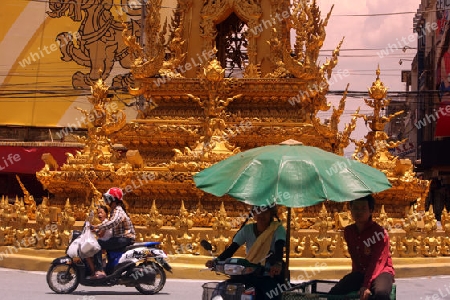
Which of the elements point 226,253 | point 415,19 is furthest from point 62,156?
point 415,19

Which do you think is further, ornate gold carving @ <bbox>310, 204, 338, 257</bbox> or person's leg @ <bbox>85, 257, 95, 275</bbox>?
ornate gold carving @ <bbox>310, 204, 338, 257</bbox>

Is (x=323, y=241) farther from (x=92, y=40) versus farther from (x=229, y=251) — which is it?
(x=92, y=40)

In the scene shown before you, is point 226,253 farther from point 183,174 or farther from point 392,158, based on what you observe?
point 392,158

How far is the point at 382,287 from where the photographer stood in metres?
7.02

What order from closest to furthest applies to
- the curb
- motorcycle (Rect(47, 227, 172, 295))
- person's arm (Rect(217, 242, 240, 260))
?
person's arm (Rect(217, 242, 240, 260)), motorcycle (Rect(47, 227, 172, 295)), the curb

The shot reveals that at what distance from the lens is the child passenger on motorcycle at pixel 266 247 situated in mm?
8000

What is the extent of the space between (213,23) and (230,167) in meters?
11.0

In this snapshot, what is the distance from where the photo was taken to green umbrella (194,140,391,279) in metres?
7.45

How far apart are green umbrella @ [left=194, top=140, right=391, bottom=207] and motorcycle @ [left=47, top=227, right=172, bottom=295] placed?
4.56 m

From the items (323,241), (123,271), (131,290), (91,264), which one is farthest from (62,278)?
(323,241)

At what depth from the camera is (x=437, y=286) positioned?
1331 cm

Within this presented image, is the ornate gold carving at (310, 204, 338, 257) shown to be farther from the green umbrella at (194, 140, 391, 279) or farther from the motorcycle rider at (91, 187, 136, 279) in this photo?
the green umbrella at (194, 140, 391, 279)

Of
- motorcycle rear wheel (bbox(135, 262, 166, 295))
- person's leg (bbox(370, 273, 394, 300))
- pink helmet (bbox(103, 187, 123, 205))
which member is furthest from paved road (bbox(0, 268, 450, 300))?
person's leg (bbox(370, 273, 394, 300))

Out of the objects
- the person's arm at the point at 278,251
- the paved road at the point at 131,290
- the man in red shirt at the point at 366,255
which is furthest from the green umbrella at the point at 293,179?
the paved road at the point at 131,290
